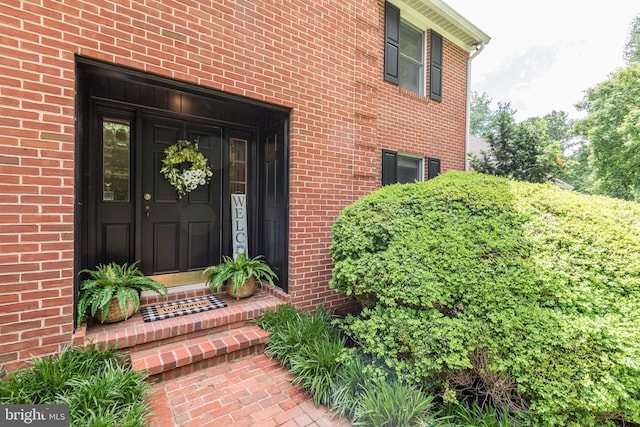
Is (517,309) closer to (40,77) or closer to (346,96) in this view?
(346,96)

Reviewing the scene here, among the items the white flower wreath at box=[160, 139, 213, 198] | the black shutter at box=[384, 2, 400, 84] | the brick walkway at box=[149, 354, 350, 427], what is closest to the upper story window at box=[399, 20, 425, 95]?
the black shutter at box=[384, 2, 400, 84]

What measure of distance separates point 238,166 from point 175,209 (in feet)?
3.44

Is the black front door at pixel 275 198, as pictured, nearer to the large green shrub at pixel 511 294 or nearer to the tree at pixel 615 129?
the large green shrub at pixel 511 294

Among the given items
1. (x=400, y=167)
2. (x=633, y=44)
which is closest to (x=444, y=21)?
(x=400, y=167)

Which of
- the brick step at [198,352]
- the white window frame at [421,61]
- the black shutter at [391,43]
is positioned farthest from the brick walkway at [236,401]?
the white window frame at [421,61]

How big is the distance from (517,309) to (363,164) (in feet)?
8.73

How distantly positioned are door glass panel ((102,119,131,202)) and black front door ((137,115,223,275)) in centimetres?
16

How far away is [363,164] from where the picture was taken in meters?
4.06

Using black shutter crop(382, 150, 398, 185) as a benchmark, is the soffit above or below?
above

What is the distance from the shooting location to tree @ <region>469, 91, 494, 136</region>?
96.3ft

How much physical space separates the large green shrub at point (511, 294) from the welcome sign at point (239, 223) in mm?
1836

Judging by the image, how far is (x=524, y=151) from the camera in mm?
6387

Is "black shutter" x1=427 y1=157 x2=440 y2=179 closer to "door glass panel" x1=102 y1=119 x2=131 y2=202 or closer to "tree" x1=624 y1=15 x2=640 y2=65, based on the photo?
"door glass panel" x1=102 y1=119 x2=131 y2=202

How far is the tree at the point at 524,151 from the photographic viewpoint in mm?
6332
